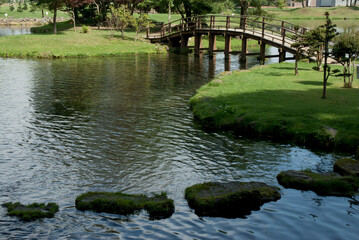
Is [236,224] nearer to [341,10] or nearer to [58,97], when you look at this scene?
[58,97]

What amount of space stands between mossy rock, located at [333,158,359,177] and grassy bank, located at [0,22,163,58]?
1738 inches

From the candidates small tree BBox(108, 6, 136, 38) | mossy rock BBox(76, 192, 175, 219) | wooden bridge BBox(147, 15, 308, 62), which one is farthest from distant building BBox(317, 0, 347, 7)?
mossy rock BBox(76, 192, 175, 219)

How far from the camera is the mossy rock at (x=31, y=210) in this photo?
12.4 m

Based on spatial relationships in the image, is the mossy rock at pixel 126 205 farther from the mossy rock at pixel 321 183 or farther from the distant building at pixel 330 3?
the distant building at pixel 330 3

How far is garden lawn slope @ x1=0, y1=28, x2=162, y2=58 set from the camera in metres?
54.3

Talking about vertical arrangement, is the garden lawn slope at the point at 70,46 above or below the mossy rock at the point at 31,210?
above

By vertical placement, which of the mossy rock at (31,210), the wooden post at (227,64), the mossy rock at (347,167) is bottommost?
the mossy rock at (31,210)

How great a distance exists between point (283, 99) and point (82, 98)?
13.8m

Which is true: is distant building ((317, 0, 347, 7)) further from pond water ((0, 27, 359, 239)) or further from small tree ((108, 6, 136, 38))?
pond water ((0, 27, 359, 239))

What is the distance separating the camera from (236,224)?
12.5 metres

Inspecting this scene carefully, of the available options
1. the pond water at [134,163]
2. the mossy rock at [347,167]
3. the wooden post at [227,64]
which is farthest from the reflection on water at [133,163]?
the wooden post at [227,64]

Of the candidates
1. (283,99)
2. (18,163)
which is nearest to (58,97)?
(18,163)

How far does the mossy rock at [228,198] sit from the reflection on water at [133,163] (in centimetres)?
34

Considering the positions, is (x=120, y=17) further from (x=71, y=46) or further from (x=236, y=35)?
(x=236, y=35)
